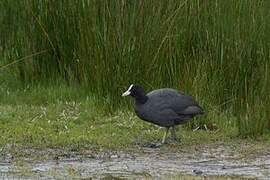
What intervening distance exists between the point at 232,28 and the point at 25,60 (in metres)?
3.06

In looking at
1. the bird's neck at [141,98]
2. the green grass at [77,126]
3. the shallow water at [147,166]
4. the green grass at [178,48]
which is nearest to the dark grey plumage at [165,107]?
the bird's neck at [141,98]

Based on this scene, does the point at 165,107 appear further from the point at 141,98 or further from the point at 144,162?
the point at 144,162

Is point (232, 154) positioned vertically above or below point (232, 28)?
below

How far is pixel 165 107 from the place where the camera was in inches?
343

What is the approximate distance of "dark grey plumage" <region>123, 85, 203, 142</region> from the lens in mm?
8664

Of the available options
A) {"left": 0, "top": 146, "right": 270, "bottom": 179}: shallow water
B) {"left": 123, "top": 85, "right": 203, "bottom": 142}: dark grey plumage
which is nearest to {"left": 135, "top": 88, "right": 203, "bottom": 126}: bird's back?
{"left": 123, "top": 85, "right": 203, "bottom": 142}: dark grey plumage

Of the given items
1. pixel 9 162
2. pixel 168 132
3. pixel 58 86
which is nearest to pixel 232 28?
pixel 168 132

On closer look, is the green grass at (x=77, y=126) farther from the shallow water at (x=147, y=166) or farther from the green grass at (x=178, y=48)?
the shallow water at (x=147, y=166)

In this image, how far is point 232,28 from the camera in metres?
10.1

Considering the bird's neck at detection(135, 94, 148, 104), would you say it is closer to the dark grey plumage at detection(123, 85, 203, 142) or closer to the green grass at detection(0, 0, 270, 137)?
the dark grey plumage at detection(123, 85, 203, 142)

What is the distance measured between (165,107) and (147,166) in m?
1.27

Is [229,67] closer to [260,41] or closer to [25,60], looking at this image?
[260,41]

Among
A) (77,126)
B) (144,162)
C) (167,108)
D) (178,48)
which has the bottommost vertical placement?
(77,126)

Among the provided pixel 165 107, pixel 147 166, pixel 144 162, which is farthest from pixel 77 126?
pixel 147 166
